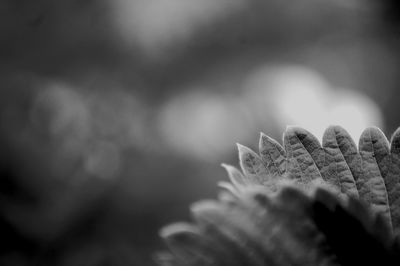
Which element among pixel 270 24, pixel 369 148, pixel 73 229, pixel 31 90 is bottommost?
pixel 369 148

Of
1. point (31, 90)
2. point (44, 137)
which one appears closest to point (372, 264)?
point (44, 137)

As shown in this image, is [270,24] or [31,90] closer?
[31,90]

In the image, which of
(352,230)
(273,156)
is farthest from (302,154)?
(352,230)

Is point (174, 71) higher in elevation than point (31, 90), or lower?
higher

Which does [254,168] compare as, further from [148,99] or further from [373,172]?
[148,99]

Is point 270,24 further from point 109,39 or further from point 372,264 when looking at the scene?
point 372,264

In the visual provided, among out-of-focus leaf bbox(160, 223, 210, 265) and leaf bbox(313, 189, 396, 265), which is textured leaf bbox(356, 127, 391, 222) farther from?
out-of-focus leaf bbox(160, 223, 210, 265)

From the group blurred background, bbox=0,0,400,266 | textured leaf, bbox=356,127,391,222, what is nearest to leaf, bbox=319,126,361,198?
textured leaf, bbox=356,127,391,222
